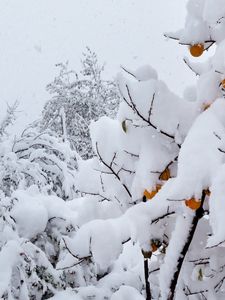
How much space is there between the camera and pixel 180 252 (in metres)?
1.34

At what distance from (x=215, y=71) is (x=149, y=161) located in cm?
35

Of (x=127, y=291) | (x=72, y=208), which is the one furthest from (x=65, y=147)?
(x=127, y=291)

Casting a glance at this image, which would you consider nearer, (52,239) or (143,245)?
(143,245)

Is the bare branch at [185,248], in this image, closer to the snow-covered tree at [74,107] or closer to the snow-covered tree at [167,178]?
the snow-covered tree at [167,178]

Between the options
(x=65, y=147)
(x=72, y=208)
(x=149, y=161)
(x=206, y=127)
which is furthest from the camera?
(x=65, y=147)

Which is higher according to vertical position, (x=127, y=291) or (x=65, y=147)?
(x=65, y=147)

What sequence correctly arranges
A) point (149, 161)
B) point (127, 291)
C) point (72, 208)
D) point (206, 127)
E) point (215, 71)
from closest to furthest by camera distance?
point (206, 127) → point (215, 71) → point (149, 161) → point (127, 291) → point (72, 208)

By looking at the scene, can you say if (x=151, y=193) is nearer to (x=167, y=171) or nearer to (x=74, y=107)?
(x=167, y=171)

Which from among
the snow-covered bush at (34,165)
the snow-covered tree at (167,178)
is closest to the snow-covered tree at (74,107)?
the snow-covered bush at (34,165)

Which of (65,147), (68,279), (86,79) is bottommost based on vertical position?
(68,279)

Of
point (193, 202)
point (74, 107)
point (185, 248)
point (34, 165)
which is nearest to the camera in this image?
point (193, 202)

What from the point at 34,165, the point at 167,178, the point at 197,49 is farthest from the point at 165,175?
the point at 34,165

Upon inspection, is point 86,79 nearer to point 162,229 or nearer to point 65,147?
point 65,147

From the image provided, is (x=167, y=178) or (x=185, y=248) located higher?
(x=167, y=178)
